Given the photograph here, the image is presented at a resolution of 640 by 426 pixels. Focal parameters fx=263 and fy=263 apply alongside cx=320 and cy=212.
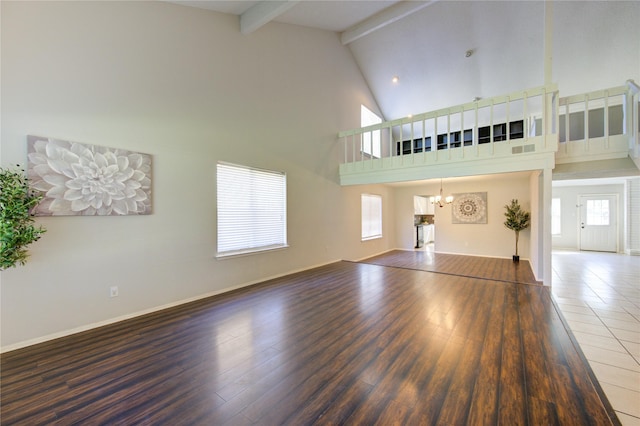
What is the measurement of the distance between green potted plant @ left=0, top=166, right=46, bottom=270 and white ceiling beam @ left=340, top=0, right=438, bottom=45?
22.6 ft

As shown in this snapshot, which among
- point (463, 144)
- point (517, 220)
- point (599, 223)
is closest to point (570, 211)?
point (599, 223)

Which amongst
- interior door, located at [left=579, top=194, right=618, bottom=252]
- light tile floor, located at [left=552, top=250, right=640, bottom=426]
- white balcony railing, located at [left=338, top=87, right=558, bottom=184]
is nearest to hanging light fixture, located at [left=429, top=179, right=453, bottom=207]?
white balcony railing, located at [left=338, top=87, right=558, bottom=184]

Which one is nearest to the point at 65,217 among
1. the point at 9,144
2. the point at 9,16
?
the point at 9,144

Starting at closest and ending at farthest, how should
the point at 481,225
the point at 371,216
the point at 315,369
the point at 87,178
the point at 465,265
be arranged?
the point at 315,369 < the point at 87,178 < the point at 465,265 < the point at 481,225 < the point at 371,216

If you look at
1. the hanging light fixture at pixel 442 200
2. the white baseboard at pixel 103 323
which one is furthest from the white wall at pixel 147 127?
the hanging light fixture at pixel 442 200

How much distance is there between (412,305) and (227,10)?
535cm

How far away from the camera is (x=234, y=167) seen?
4.50 metres

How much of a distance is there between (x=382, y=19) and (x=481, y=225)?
6.37 metres

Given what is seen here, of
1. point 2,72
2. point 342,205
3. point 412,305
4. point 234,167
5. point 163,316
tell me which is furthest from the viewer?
point 342,205

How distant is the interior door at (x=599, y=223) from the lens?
830 cm

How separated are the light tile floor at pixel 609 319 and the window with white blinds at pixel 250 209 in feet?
14.5

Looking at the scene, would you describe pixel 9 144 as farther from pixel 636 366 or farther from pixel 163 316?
pixel 636 366

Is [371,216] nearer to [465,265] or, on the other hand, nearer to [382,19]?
[465,265]

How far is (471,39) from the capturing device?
20.6 feet
